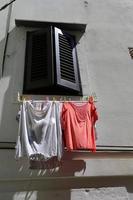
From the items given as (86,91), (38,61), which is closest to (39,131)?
(86,91)

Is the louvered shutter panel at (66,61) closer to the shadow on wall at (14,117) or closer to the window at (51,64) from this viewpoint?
the window at (51,64)

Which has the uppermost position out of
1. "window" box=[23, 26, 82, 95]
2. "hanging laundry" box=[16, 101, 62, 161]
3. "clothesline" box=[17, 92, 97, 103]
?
"window" box=[23, 26, 82, 95]

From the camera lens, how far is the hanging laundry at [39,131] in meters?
4.49

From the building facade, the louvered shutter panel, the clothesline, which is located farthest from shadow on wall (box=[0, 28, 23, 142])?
the louvered shutter panel

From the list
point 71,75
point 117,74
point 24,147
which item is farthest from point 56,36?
point 24,147

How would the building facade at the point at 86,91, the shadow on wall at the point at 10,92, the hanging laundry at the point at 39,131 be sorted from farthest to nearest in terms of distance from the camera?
1. the shadow on wall at the point at 10,92
2. the building facade at the point at 86,91
3. the hanging laundry at the point at 39,131

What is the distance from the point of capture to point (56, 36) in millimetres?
6555

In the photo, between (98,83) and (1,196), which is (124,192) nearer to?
(1,196)

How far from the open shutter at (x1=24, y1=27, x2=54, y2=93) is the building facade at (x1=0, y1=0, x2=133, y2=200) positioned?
125 mm

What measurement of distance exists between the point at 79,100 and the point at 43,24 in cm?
213

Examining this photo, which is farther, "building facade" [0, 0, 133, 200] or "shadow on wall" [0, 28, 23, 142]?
"shadow on wall" [0, 28, 23, 142]

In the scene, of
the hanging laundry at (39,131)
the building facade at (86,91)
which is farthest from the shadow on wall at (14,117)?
the hanging laundry at (39,131)

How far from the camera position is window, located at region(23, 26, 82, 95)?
5707 mm

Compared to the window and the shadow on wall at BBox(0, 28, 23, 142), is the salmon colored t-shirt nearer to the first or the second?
the window
